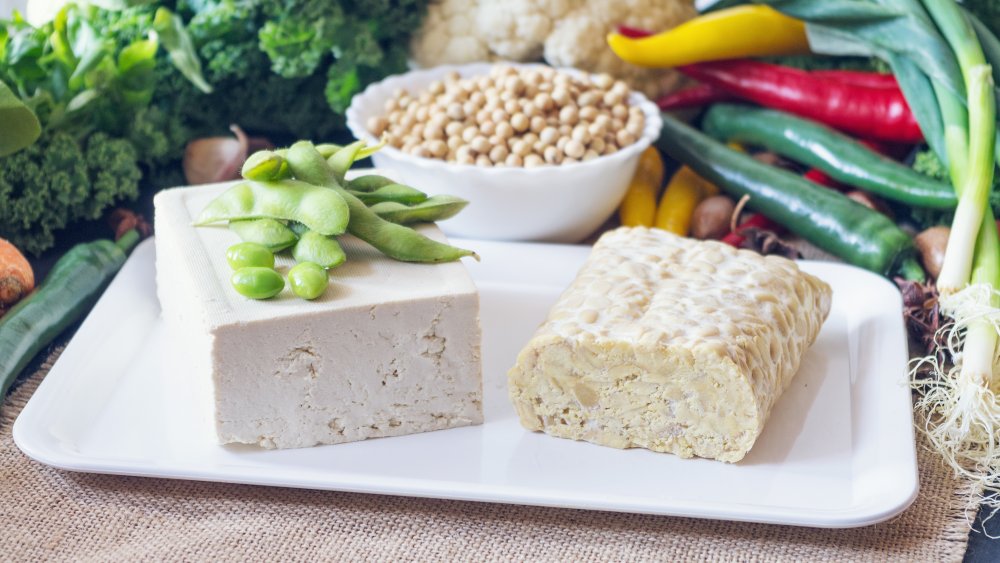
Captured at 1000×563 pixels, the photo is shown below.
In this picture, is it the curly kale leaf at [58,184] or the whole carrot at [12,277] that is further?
the curly kale leaf at [58,184]

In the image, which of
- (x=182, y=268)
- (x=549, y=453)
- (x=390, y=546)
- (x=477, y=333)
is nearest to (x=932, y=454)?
(x=549, y=453)

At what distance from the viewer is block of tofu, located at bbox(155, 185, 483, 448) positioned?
2.13m

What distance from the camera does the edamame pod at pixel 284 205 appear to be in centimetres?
226

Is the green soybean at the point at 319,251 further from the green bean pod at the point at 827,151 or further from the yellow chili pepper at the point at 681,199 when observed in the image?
the green bean pod at the point at 827,151

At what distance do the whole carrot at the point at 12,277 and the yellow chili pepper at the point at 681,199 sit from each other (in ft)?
6.21

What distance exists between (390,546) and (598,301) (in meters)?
0.70

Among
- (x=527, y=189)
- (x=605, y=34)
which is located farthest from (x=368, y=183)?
(x=605, y=34)

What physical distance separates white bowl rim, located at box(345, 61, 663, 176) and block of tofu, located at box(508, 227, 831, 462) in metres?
0.67

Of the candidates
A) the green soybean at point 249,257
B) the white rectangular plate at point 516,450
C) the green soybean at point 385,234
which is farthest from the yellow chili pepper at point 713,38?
the green soybean at point 249,257

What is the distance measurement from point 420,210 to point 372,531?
77cm

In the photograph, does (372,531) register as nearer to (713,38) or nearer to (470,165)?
(470,165)

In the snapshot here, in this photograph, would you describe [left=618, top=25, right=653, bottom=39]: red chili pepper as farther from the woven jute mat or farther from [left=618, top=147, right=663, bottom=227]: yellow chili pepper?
the woven jute mat

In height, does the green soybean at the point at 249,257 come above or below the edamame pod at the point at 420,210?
above

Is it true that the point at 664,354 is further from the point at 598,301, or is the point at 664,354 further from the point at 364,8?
the point at 364,8
